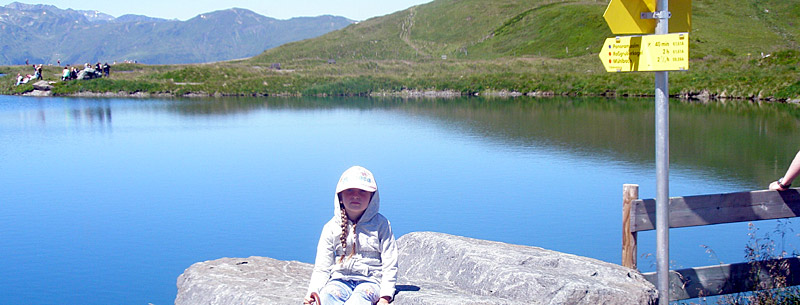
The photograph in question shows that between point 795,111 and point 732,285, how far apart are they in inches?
1080

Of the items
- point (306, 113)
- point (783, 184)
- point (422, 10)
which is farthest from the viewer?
point (422, 10)

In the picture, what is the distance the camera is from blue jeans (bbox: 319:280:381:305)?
206 inches

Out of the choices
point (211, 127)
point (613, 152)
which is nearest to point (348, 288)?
point (613, 152)

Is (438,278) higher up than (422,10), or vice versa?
(422,10)

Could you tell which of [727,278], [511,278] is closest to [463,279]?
[511,278]

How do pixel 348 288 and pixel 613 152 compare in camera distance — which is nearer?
pixel 348 288

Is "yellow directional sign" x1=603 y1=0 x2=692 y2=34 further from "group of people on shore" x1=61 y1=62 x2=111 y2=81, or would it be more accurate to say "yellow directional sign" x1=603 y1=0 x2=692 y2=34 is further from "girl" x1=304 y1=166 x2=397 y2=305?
"group of people on shore" x1=61 y1=62 x2=111 y2=81

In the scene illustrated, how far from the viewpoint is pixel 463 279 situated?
626 cm

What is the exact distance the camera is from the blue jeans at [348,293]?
523 cm

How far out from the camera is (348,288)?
538 centimetres

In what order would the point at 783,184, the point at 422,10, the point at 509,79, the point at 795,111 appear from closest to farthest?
the point at 783,184
the point at 795,111
the point at 509,79
the point at 422,10

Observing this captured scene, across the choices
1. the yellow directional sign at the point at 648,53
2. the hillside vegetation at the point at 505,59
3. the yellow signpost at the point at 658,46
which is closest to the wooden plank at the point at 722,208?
the yellow signpost at the point at 658,46

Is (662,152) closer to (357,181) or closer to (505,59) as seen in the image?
(357,181)

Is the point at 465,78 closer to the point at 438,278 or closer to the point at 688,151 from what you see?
the point at 688,151
